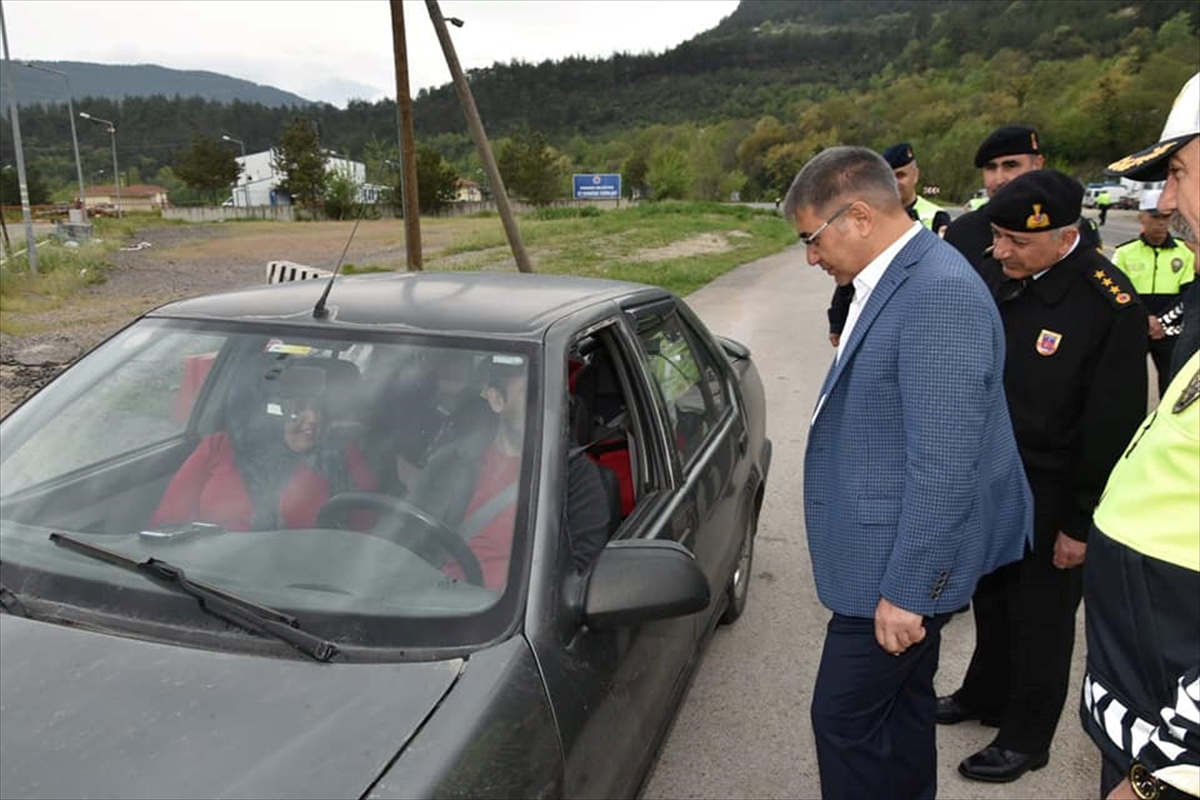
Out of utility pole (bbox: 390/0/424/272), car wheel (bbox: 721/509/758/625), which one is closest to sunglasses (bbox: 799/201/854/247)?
car wheel (bbox: 721/509/758/625)

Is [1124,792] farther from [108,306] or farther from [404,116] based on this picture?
[108,306]

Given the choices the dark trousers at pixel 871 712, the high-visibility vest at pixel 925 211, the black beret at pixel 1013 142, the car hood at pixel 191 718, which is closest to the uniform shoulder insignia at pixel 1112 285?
the dark trousers at pixel 871 712

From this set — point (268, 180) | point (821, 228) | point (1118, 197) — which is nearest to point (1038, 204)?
point (821, 228)

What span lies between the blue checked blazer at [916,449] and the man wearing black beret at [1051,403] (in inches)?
17.8

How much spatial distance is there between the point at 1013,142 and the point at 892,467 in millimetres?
2654

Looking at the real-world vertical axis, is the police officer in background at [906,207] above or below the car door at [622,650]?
above

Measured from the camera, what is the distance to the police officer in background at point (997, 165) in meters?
3.31

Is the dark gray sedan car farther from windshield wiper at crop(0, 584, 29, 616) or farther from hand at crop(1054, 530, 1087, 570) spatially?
hand at crop(1054, 530, 1087, 570)

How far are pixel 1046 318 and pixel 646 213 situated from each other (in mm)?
40703

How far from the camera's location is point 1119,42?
115312mm

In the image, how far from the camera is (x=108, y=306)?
50.9 feet

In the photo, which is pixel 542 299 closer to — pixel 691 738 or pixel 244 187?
pixel 691 738

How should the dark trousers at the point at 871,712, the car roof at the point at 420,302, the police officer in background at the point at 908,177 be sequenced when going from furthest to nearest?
the police officer in background at the point at 908,177, the car roof at the point at 420,302, the dark trousers at the point at 871,712

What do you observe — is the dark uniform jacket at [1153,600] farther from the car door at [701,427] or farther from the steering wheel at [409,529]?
the car door at [701,427]
